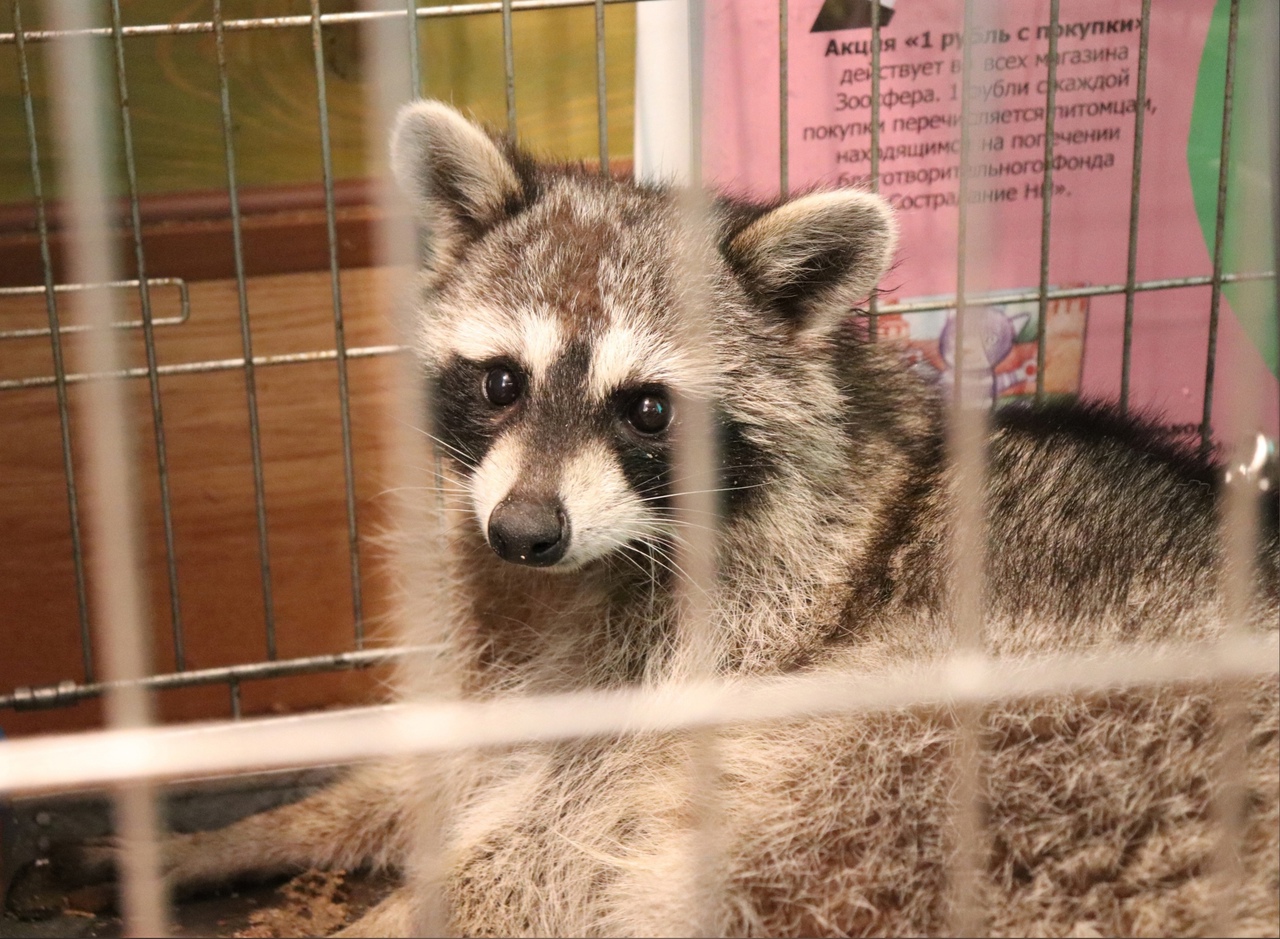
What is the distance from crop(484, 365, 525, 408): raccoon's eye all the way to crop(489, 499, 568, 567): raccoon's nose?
0.76 ft

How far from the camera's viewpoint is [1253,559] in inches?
56.9

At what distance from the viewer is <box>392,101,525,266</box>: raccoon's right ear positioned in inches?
63.2

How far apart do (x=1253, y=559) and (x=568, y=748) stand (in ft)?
2.91

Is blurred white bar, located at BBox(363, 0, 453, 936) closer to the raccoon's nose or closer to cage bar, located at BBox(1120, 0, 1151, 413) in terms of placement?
the raccoon's nose

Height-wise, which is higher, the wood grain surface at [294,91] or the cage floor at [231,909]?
the wood grain surface at [294,91]

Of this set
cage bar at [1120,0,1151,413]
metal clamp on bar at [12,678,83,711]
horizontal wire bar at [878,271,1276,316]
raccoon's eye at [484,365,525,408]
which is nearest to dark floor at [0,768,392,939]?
metal clamp on bar at [12,678,83,711]

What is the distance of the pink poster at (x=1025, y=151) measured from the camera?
6.92ft

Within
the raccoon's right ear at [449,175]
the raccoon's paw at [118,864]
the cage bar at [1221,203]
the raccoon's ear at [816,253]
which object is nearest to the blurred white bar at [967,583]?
the raccoon's ear at [816,253]

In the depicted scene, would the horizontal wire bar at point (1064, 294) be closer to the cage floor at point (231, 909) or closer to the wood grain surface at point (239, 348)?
the wood grain surface at point (239, 348)

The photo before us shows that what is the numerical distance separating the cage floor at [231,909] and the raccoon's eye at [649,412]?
0.84 meters

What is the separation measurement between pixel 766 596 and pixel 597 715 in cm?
61

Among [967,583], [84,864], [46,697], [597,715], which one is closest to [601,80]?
[967,583]

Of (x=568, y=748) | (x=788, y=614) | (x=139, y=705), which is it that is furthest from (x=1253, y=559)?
(x=139, y=705)

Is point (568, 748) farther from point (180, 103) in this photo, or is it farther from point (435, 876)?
point (180, 103)
